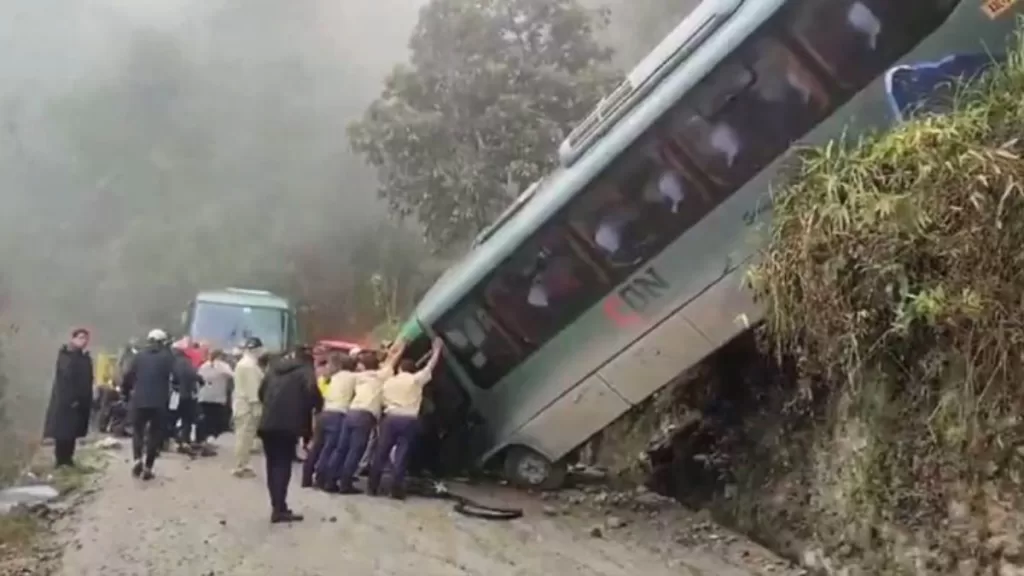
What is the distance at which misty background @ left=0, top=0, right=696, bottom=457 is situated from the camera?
36.5 meters

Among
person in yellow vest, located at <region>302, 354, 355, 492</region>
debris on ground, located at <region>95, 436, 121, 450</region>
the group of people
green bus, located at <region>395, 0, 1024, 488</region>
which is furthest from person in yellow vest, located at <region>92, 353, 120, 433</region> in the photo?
green bus, located at <region>395, 0, 1024, 488</region>

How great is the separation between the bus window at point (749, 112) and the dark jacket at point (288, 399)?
309 cm

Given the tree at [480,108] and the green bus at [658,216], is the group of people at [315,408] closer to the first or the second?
the green bus at [658,216]

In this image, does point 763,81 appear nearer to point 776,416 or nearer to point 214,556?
point 776,416

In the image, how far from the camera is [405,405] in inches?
391

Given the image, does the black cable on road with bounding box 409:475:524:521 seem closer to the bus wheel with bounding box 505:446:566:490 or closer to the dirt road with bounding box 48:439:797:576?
the dirt road with bounding box 48:439:797:576

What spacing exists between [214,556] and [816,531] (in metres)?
3.55

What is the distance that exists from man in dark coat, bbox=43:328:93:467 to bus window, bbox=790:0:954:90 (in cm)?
659

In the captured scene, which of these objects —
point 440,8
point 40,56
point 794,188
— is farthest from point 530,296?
point 40,56

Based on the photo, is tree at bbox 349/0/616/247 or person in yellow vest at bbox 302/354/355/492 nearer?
person in yellow vest at bbox 302/354/355/492

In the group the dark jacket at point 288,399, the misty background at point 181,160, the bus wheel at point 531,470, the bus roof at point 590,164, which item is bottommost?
the bus wheel at point 531,470

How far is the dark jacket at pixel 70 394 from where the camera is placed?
10.9 m

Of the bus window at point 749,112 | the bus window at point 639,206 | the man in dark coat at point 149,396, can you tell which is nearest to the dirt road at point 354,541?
the man in dark coat at point 149,396

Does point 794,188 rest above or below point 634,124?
below
